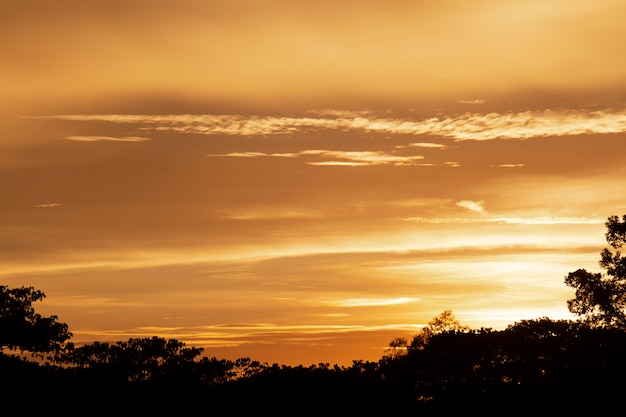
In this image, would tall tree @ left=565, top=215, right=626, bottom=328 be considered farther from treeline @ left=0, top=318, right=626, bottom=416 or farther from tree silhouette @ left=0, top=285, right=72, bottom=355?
tree silhouette @ left=0, top=285, right=72, bottom=355

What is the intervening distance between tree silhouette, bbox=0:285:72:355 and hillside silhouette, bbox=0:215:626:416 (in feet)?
16.7

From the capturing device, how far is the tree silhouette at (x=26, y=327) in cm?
5541

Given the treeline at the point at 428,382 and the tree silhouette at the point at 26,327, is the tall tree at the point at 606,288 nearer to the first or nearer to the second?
the treeline at the point at 428,382

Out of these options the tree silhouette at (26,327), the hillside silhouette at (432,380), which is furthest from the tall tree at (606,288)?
the tree silhouette at (26,327)

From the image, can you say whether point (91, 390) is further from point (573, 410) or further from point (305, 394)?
point (573, 410)

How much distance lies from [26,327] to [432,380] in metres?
26.0

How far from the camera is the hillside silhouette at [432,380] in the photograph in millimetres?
40250

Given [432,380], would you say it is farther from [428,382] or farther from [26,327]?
[26,327]

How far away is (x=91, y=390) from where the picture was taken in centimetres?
3903

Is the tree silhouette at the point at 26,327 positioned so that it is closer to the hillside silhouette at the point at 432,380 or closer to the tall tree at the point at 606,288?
the hillside silhouette at the point at 432,380

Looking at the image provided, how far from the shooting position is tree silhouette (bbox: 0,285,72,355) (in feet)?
182

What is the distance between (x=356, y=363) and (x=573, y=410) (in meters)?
11.4

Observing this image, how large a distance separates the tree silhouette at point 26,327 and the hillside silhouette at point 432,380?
16.7 feet

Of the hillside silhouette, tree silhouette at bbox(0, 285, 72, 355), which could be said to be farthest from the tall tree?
tree silhouette at bbox(0, 285, 72, 355)
